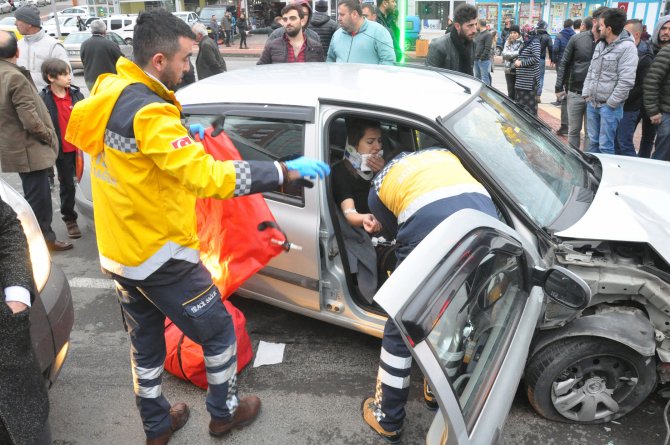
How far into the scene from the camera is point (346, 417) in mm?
2803

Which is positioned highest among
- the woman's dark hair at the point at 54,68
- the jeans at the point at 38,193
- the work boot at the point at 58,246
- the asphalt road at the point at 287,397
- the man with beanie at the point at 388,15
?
the man with beanie at the point at 388,15

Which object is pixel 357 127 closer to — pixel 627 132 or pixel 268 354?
pixel 268 354

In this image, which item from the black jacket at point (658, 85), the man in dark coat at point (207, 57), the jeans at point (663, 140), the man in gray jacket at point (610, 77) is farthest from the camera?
the man in dark coat at point (207, 57)

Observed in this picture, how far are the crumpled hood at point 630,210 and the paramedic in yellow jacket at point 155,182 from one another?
135 centimetres

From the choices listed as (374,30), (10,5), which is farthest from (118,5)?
(374,30)

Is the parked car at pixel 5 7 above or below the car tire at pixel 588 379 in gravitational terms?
above

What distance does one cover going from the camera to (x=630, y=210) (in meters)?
2.66

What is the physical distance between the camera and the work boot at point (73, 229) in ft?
16.5

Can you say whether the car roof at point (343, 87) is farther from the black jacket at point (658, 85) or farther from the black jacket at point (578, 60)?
the black jacket at point (578, 60)

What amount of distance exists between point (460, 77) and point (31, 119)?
322cm

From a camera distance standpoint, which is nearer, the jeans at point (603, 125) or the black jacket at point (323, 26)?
the jeans at point (603, 125)

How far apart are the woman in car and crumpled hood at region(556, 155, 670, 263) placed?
114 cm

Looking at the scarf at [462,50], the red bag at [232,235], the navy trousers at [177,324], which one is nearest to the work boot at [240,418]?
the navy trousers at [177,324]

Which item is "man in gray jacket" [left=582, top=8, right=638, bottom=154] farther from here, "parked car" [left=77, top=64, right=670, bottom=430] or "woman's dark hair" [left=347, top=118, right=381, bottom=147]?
"woman's dark hair" [left=347, top=118, right=381, bottom=147]
